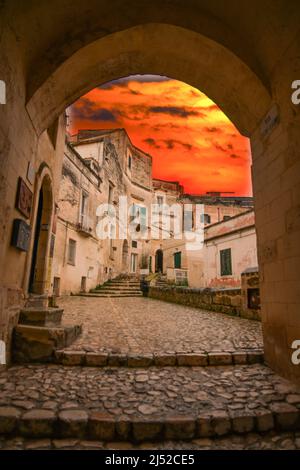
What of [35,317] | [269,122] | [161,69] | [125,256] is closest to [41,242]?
[35,317]

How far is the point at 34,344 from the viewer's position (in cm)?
330

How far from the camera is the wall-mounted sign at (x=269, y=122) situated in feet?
10.5

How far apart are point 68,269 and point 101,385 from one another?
1060 centimetres

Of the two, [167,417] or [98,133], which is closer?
[167,417]

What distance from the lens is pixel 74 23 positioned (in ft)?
10.8

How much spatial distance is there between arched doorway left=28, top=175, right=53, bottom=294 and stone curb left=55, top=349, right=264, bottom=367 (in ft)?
7.52

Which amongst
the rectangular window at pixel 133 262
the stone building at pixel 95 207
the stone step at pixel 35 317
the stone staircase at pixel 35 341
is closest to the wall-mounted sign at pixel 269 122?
the stone staircase at pixel 35 341

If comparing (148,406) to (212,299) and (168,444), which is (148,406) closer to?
(168,444)

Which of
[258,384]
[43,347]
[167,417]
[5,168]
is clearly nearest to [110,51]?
[5,168]

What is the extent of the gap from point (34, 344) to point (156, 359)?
1.67 meters

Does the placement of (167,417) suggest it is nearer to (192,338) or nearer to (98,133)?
(192,338)

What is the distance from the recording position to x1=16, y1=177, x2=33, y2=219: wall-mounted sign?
10.5 feet

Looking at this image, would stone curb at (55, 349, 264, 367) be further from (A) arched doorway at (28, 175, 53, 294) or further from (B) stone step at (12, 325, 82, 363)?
(A) arched doorway at (28, 175, 53, 294)

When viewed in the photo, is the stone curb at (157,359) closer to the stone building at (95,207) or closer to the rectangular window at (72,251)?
the stone building at (95,207)
